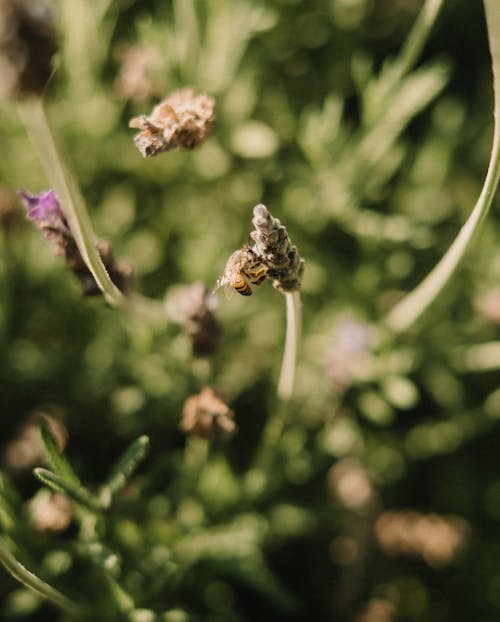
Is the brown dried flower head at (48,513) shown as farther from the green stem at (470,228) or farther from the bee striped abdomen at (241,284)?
the green stem at (470,228)

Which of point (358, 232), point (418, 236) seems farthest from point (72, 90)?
point (418, 236)

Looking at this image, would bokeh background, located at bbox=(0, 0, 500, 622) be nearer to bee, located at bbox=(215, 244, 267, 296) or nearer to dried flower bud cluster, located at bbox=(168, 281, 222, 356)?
dried flower bud cluster, located at bbox=(168, 281, 222, 356)

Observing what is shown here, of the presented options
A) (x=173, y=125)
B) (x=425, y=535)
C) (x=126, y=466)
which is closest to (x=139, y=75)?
(x=173, y=125)

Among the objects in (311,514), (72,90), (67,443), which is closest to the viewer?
(311,514)

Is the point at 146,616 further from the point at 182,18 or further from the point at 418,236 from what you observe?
the point at 182,18

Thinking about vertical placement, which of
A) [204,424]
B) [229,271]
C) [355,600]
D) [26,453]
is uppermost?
[229,271]

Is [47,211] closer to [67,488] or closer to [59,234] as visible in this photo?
[59,234]
